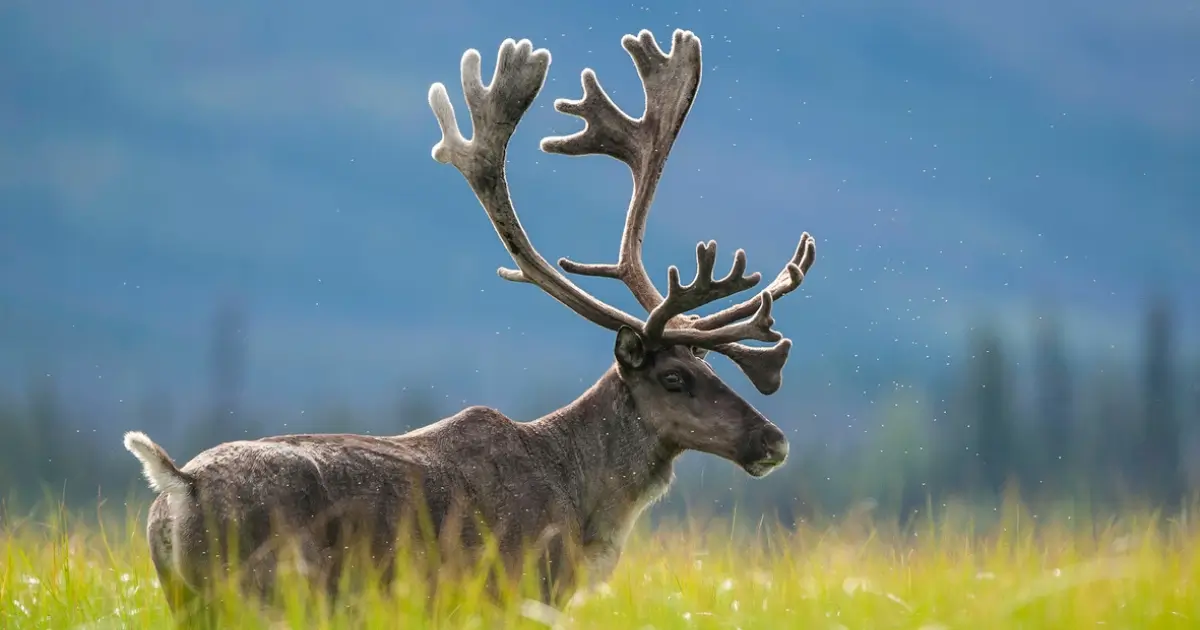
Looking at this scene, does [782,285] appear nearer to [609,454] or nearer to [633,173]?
[633,173]

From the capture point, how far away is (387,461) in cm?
734

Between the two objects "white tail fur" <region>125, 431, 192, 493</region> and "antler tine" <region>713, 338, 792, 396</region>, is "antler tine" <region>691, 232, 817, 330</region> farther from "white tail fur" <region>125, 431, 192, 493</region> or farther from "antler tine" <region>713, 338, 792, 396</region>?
"white tail fur" <region>125, 431, 192, 493</region>

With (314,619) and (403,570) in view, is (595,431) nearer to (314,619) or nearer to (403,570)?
(403,570)

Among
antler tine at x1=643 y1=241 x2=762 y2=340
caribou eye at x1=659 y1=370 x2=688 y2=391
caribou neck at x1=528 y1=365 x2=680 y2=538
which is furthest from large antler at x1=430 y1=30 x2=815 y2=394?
caribou neck at x1=528 y1=365 x2=680 y2=538

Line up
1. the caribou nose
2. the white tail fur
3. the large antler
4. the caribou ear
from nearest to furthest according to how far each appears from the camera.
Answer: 1. the white tail fur
2. the caribou nose
3. the caribou ear
4. the large antler

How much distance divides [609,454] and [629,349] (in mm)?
619

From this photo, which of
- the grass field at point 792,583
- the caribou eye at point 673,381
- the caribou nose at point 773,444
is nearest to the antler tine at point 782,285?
the caribou eye at point 673,381

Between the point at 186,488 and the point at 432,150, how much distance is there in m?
3.39

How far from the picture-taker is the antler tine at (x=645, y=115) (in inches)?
394

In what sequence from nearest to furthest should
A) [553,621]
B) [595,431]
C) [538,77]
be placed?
[553,621], [595,431], [538,77]

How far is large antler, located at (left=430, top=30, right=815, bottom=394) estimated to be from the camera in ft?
27.6

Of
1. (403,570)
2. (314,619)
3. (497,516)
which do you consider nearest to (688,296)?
(497,516)

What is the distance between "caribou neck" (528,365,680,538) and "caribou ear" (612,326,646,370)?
171 mm

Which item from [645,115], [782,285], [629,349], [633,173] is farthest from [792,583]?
[645,115]
